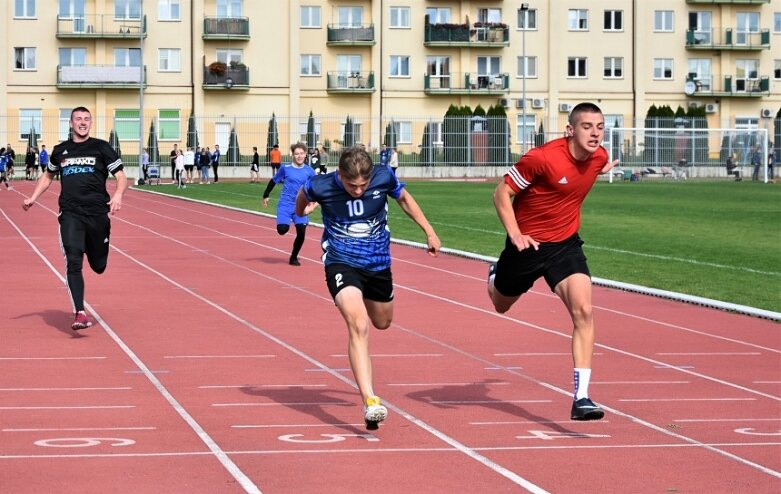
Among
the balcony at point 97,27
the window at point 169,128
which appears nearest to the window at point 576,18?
the window at point 169,128

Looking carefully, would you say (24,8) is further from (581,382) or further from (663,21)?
(581,382)

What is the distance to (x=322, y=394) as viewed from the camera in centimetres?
1004

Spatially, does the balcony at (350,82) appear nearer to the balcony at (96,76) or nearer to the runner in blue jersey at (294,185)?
the balcony at (96,76)

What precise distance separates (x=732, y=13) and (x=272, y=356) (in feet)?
255

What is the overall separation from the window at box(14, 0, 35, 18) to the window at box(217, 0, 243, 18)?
9.52 metres

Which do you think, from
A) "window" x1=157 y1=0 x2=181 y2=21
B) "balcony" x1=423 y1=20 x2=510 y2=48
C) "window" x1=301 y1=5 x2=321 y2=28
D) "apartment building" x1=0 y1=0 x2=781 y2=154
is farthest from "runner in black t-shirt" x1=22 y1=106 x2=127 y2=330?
"balcony" x1=423 y1=20 x2=510 y2=48

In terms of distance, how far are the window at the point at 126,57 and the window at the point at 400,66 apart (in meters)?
14.1

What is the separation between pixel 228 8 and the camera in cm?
7819

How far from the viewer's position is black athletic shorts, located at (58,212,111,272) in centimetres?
1345

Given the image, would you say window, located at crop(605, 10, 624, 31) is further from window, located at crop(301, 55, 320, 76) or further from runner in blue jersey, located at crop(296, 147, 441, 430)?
runner in blue jersey, located at crop(296, 147, 441, 430)

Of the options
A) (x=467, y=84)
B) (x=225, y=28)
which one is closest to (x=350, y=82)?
(x=467, y=84)

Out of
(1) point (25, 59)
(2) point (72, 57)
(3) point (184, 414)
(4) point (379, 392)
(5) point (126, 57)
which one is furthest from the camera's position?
(5) point (126, 57)

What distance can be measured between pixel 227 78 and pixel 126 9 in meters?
Answer: 6.32

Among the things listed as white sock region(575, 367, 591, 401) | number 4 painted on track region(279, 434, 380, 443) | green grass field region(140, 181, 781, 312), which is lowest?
number 4 painted on track region(279, 434, 380, 443)
